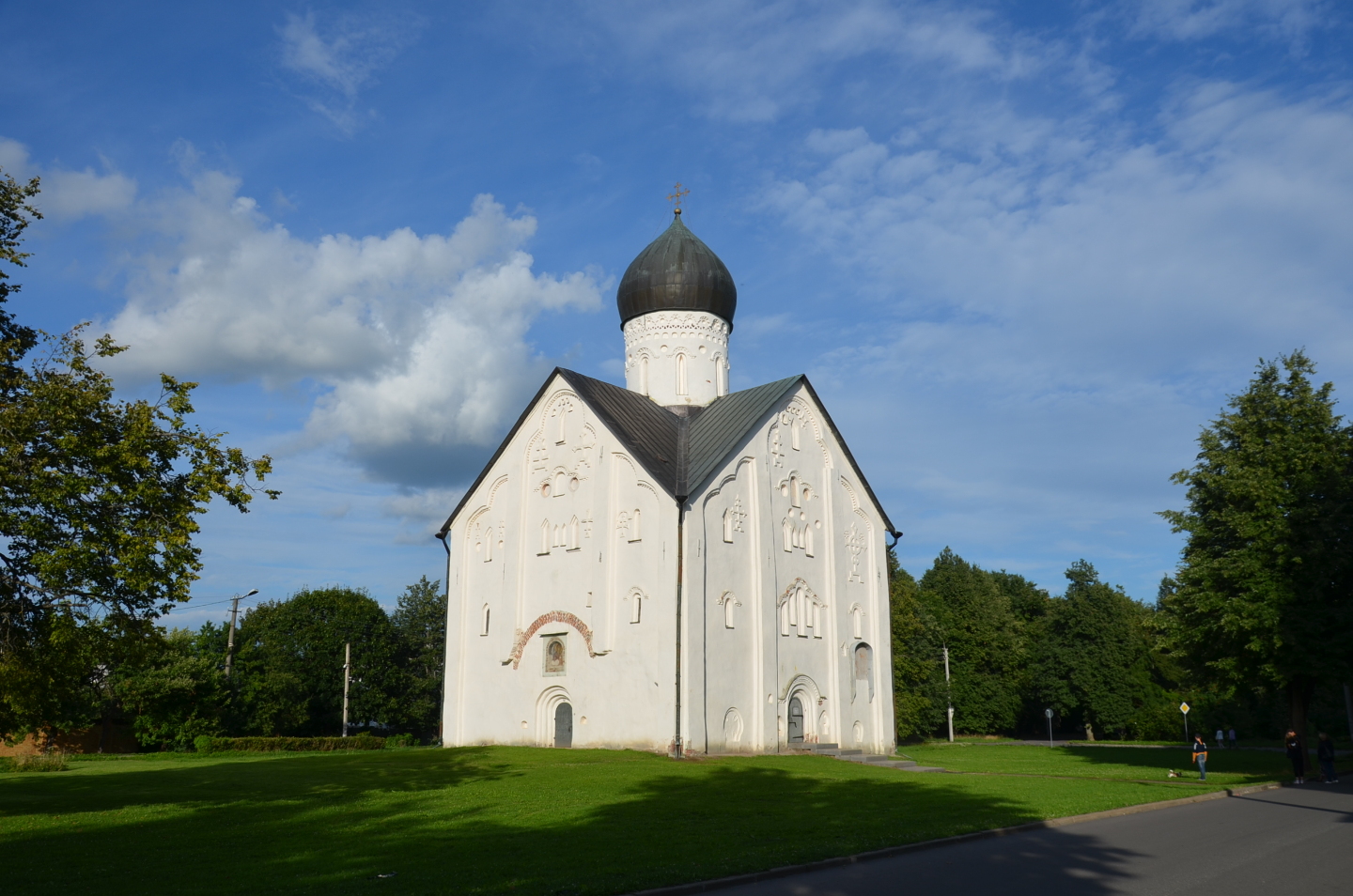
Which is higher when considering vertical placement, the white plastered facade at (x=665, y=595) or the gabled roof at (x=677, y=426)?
the gabled roof at (x=677, y=426)

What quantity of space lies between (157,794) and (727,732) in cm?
1509

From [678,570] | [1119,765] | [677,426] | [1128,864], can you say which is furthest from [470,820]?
[1119,765]

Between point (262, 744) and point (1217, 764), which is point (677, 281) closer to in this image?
point (262, 744)

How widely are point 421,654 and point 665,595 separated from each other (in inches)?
1342

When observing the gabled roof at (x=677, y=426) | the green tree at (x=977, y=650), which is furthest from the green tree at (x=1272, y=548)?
the green tree at (x=977, y=650)

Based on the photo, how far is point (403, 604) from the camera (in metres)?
59.5

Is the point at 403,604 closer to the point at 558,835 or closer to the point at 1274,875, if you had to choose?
the point at 558,835

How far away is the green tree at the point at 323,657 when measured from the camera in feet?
150

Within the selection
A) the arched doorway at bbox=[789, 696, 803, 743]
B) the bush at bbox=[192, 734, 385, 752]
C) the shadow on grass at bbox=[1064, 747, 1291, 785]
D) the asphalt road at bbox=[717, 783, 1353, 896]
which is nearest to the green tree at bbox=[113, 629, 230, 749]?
the bush at bbox=[192, 734, 385, 752]

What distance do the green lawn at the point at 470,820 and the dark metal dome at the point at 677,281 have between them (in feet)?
59.7

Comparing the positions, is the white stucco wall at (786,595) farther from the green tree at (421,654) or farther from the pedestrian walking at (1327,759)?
the green tree at (421,654)

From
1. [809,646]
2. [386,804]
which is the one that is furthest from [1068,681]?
[386,804]

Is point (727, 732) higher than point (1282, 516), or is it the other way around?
point (1282, 516)

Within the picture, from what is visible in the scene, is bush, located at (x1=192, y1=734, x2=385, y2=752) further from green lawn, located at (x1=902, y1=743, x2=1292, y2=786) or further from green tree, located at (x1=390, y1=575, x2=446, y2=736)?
green lawn, located at (x1=902, y1=743, x2=1292, y2=786)
